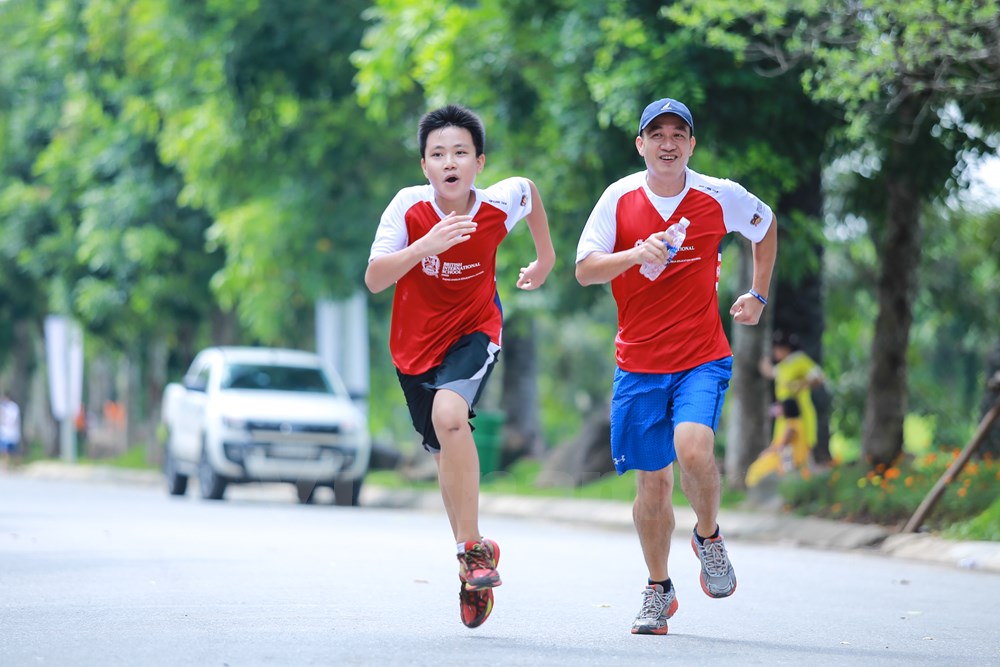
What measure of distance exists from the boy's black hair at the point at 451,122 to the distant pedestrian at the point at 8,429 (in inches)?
1410

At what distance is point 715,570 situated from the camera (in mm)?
7176

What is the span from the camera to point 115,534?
13.3m

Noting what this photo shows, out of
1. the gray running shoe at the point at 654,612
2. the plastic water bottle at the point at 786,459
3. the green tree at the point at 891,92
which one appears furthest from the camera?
the plastic water bottle at the point at 786,459

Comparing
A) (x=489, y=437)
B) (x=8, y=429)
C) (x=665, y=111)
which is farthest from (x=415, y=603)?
(x=8, y=429)

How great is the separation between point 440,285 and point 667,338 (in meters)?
0.91

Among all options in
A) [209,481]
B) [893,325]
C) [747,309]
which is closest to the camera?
[747,309]

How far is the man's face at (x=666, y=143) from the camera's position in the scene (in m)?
7.11

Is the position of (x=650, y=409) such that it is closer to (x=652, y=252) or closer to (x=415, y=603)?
(x=652, y=252)

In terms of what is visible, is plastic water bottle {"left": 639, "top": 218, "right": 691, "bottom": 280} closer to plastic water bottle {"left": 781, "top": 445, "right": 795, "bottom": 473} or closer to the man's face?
the man's face

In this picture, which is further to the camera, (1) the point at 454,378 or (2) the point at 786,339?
(2) the point at 786,339

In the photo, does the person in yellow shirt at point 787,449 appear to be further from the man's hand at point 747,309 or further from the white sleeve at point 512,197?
the white sleeve at point 512,197

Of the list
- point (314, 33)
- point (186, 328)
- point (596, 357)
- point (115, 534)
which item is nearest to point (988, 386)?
point (115, 534)

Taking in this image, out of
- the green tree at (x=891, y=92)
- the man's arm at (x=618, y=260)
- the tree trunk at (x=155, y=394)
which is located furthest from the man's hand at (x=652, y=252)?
the tree trunk at (x=155, y=394)

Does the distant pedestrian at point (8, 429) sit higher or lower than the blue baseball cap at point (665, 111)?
lower
